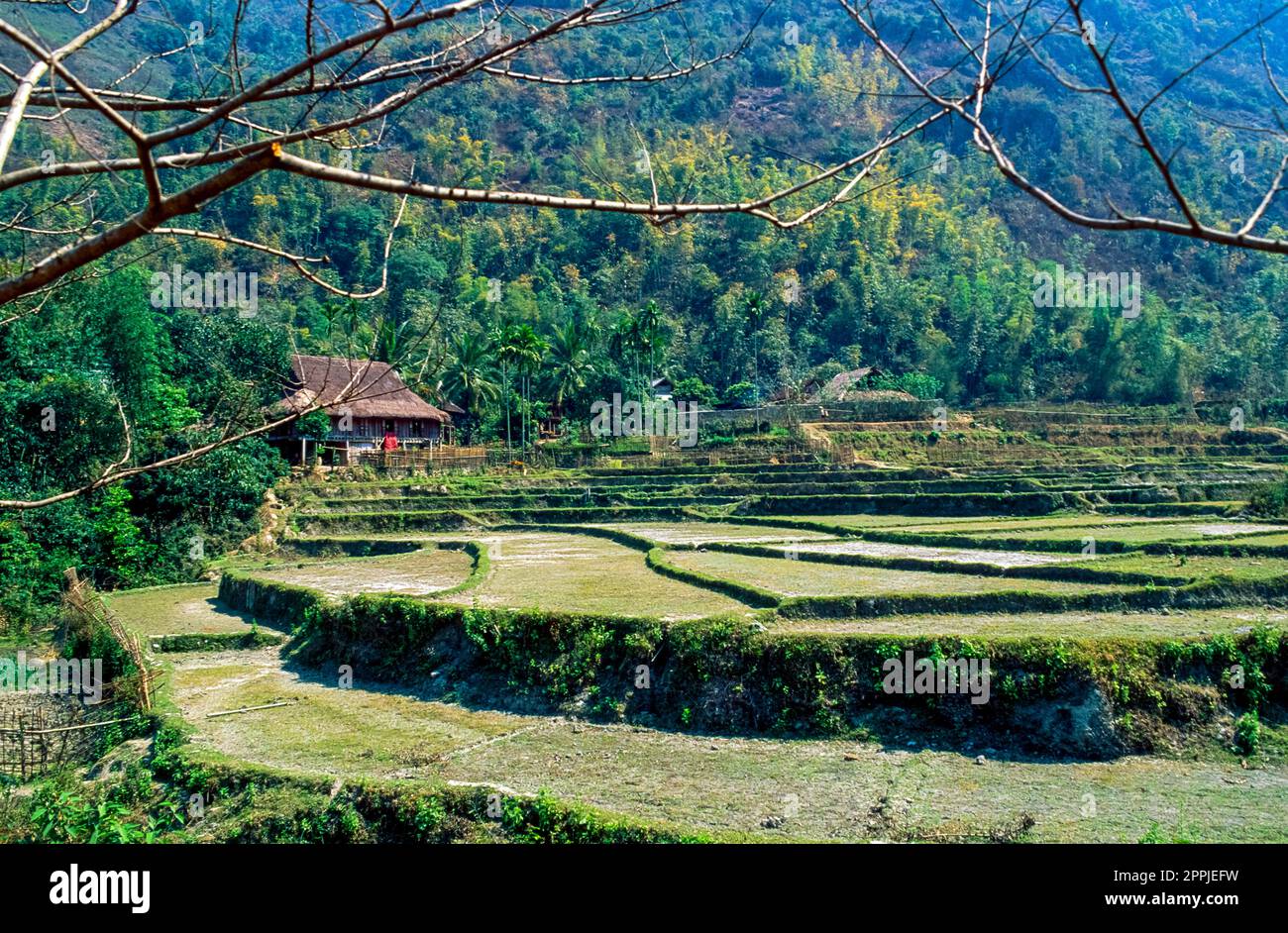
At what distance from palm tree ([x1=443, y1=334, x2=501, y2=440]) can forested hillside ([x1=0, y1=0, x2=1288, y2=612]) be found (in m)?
0.16

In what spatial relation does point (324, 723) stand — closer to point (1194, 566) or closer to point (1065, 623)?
point (1065, 623)

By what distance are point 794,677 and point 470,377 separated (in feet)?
136

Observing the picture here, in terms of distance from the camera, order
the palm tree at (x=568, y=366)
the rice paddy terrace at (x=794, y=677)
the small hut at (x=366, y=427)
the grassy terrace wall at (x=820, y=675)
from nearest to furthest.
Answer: the rice paddy terrace at (x=794, y=677)
the grassy terrace wall at (x=820, y=675)
the small hut at (x=366, y=427)
the palm tree at (x=568, y=366)

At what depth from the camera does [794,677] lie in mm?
11281

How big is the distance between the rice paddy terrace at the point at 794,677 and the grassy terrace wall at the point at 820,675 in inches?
1.1

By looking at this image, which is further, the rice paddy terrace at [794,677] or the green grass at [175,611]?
the green grass at [175,611]

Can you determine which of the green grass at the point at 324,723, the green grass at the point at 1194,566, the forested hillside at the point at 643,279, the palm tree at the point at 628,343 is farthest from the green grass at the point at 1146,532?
the palm tree at the point at 628,343

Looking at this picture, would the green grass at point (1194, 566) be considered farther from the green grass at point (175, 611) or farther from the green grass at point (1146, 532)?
the green grass at point (175, 611)

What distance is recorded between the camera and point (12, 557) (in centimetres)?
2091

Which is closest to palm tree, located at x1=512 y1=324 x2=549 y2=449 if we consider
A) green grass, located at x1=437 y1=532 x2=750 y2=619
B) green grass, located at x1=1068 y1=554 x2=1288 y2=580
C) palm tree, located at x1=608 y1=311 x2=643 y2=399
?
palm tree, located at x1=608 y1=311 x2=643 y2=399

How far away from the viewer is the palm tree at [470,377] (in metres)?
49.9

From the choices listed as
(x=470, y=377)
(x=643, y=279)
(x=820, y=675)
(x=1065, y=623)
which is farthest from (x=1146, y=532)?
(x=643, y=279)

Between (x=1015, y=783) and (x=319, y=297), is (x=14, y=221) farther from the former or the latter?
(x=319, y=297)
